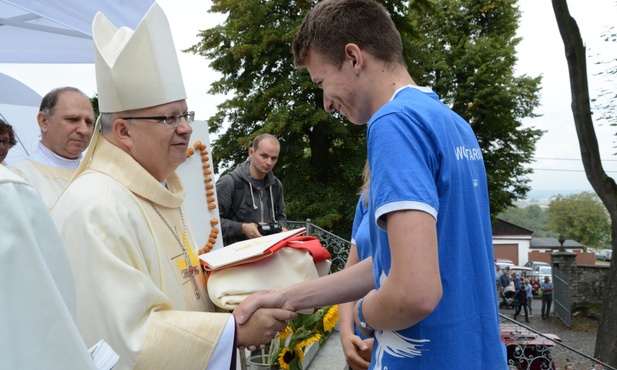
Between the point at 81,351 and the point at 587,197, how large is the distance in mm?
90186

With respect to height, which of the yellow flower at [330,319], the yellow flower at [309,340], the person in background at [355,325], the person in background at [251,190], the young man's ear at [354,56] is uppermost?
the young man's ear at [354,56]

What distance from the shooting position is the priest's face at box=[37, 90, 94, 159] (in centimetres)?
400

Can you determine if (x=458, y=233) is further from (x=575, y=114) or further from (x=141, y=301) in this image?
(x=575, y=114)

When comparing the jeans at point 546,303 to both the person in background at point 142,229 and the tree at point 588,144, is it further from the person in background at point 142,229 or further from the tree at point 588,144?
the person in background at point 142,229

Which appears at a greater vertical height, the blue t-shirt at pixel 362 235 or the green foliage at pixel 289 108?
the green foliage at pixel 289 108

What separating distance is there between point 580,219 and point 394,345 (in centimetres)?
8621

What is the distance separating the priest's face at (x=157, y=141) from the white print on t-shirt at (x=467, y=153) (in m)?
1.06

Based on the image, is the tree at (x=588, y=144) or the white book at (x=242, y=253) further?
the tree at (x=588, y=144)

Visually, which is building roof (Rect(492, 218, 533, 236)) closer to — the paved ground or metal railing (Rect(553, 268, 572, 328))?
the paved ground

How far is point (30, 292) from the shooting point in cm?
82

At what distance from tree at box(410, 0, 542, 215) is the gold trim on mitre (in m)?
19.5

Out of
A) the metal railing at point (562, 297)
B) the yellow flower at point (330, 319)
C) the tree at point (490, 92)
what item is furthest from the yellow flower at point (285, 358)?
the metal railing at point (562, 297)

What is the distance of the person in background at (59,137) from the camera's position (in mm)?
3975

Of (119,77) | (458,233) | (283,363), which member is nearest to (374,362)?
(458,233)
